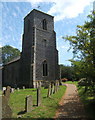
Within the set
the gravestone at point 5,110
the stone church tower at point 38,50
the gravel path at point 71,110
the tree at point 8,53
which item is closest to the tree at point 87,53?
the gravel path at point 71,110

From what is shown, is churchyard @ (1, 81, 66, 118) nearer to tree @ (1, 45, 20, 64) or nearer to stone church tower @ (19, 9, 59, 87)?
stone church tower @ (19, 9, 59, 87)

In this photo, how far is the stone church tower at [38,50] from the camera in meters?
22.1

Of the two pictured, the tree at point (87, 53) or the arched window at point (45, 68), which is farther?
the arched window at point (45, 68)

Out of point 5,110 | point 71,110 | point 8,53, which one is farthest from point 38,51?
point 8,53

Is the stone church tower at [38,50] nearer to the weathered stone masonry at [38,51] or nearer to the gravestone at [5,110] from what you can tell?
the weathered stone masonry at [38,51]

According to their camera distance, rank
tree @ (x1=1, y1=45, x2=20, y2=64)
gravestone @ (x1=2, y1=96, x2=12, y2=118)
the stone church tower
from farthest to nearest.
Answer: tree @ (x1=1, y1=45, x2=20, y2=64) → the stone church tower → gravestone @ (x1=2, y1=96, x2=12, y2=118)

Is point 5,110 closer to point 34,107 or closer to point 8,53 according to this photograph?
point 34,107

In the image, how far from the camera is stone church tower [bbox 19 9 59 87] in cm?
2206

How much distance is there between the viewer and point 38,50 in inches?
906

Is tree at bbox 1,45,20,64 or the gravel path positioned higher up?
tree at bbox 1,45,20,64

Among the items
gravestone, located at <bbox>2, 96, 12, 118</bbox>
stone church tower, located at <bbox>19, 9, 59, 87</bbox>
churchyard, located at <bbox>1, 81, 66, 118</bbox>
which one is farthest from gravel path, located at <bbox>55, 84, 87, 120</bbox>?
stone church tower, located at <bbox>19, 9, 59, 87</bbox>

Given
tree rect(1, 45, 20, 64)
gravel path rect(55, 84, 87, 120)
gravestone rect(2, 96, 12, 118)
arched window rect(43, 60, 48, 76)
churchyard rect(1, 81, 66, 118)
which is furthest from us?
tree rect(1, 45, 20, 64)

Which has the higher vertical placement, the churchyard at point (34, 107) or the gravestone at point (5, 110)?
the gravestone at point (5, 110)

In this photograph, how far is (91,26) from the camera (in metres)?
6.54
